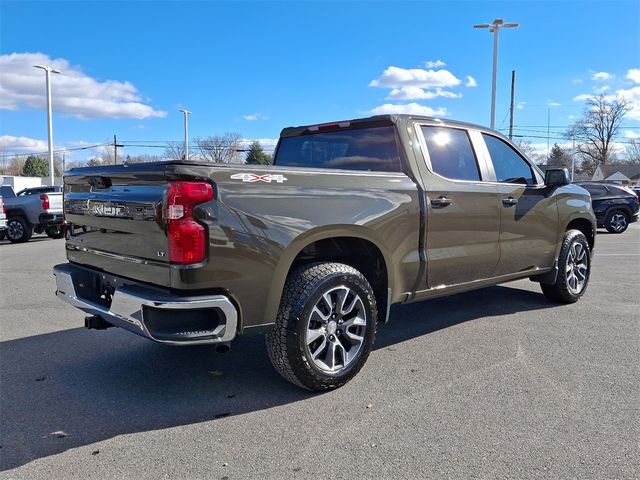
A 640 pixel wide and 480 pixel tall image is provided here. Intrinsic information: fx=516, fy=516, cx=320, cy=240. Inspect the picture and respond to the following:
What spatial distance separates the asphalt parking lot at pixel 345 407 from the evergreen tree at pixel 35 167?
330 feet

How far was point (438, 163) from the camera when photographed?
444 centimetres

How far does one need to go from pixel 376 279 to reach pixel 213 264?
1.56 meters

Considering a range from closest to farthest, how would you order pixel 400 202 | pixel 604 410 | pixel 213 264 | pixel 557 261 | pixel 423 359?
pixel 213 264 → pixel 604 410 → pixel 400 202 → pixel 423 359 → pixel 557 261

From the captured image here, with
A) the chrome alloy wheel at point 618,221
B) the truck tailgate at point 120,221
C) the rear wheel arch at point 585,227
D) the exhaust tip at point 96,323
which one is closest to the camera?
the truck tailgate at point 120,221

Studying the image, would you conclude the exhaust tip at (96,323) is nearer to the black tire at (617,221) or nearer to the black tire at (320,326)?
the black tire at (320,326)

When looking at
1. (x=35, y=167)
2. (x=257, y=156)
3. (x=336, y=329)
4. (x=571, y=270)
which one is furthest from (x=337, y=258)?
(x=35, y=167)

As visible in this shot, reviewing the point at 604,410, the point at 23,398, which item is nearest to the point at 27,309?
the point at 23,398

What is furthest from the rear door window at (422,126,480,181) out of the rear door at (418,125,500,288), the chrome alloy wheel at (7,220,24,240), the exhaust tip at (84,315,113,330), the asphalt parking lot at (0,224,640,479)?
the chrome alloy wheel at (7,220,24,240)

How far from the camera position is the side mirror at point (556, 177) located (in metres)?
5.42

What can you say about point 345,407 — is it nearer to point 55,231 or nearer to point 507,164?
point 507,164

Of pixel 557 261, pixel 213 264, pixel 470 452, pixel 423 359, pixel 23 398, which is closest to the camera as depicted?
pixel 470 452

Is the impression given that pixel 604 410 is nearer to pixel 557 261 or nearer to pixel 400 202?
pixel 400 202

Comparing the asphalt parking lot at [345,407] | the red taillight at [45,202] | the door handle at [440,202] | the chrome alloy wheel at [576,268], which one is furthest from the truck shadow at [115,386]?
the red taillight at [45,202]

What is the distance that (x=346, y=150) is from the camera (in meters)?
4.66
